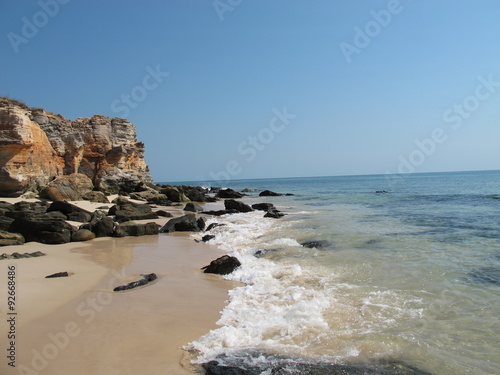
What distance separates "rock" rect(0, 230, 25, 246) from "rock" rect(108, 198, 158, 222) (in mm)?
5756

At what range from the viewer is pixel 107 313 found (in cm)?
559

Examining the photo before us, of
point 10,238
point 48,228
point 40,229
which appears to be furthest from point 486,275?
point 10,238

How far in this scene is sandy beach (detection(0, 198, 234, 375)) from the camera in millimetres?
4055

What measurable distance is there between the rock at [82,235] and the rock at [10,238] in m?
1.56

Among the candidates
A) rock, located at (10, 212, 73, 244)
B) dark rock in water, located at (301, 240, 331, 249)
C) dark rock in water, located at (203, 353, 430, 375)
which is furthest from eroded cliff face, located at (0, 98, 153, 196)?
dark rock in water, located at (203, 353, 430, 375)

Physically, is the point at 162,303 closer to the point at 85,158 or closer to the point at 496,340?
the point at 496,340

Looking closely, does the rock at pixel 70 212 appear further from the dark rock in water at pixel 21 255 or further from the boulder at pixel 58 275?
the boulder at pixel 58 275

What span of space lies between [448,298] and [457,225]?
10944 mm

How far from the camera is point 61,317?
5.36m

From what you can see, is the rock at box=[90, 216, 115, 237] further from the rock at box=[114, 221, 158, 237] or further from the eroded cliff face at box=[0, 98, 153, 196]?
the eroded cliff face at box=[0, 98, 153, 196]

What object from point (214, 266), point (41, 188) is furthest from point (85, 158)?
point (214, 266)

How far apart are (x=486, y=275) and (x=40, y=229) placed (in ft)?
43.7

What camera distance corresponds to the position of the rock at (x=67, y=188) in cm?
2031

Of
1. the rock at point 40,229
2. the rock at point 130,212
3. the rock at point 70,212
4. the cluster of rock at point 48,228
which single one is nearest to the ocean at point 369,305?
the cluster of rock at point 48,228
